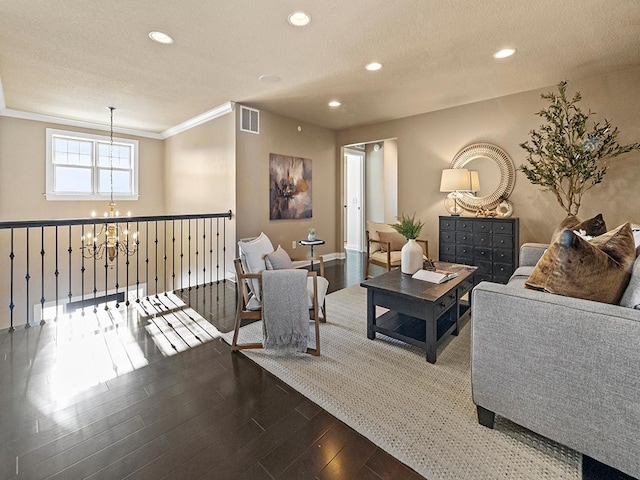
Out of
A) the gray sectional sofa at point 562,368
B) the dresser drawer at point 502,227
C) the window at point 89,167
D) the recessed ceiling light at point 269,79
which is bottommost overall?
the gray sectional sofa at point 562,368

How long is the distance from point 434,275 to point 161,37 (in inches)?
126

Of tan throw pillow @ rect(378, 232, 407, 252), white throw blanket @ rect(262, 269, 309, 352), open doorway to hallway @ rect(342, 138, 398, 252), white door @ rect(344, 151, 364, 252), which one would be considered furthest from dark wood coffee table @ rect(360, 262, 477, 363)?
white door @ rect(344, 151, 364, 252)

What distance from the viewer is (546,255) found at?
1.71 metres

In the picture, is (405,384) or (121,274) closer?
(405,384)

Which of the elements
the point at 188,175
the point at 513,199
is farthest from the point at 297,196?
the point at 513,199

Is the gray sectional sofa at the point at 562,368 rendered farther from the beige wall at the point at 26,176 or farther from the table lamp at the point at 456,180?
the beige wall at the point at 26,176

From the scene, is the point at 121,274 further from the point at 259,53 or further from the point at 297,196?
the point at 259,53

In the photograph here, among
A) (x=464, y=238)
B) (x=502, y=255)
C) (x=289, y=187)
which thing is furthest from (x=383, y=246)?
(x=289, y=187)

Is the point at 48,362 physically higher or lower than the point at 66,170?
lower

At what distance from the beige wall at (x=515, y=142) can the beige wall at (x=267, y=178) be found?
0.78 m

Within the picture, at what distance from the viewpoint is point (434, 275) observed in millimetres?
2748

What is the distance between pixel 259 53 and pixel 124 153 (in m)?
4.65

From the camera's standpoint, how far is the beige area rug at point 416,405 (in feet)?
4.66

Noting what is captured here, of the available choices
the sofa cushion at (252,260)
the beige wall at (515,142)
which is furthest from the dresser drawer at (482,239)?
the sofa cushion at (252,260)
